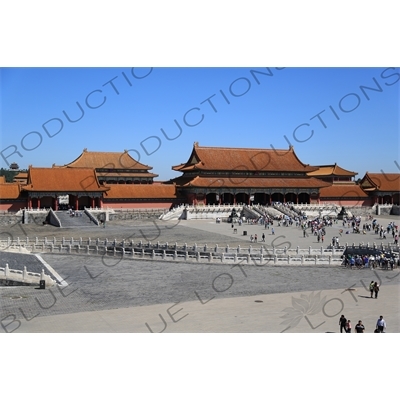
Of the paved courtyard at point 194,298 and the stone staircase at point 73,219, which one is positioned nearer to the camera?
the paved courtyard at point 194,298

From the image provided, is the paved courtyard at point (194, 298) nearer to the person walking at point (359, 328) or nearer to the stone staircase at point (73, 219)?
the person walking at point (359, 328)

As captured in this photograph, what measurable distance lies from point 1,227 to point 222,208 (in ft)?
70.3

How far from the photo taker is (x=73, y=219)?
158 feet

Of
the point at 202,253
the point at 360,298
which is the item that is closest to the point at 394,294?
the point at 360,298

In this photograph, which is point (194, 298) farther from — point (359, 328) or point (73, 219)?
point (73, 219)

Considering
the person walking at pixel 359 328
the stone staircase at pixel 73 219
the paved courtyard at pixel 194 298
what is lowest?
the person walking at pixel 359 328

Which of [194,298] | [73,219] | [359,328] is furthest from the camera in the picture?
[73,219]

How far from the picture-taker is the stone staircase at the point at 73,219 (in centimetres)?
4661

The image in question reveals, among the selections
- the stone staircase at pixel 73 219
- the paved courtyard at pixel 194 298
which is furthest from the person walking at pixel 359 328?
the stone staircase at pixel 73 219

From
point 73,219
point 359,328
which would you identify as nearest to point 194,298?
point 359,328

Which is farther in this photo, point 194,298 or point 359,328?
point 194,298

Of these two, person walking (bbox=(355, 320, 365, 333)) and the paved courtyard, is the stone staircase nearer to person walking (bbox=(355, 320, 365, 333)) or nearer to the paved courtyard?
the paved courtyard

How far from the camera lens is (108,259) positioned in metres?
29.6

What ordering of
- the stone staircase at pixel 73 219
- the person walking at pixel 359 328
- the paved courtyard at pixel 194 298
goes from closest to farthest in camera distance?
1. the person walking at pixel 359 328
2. the paved courtyard at pixel 194 298
3. the stone staircase at pixel 73 219
